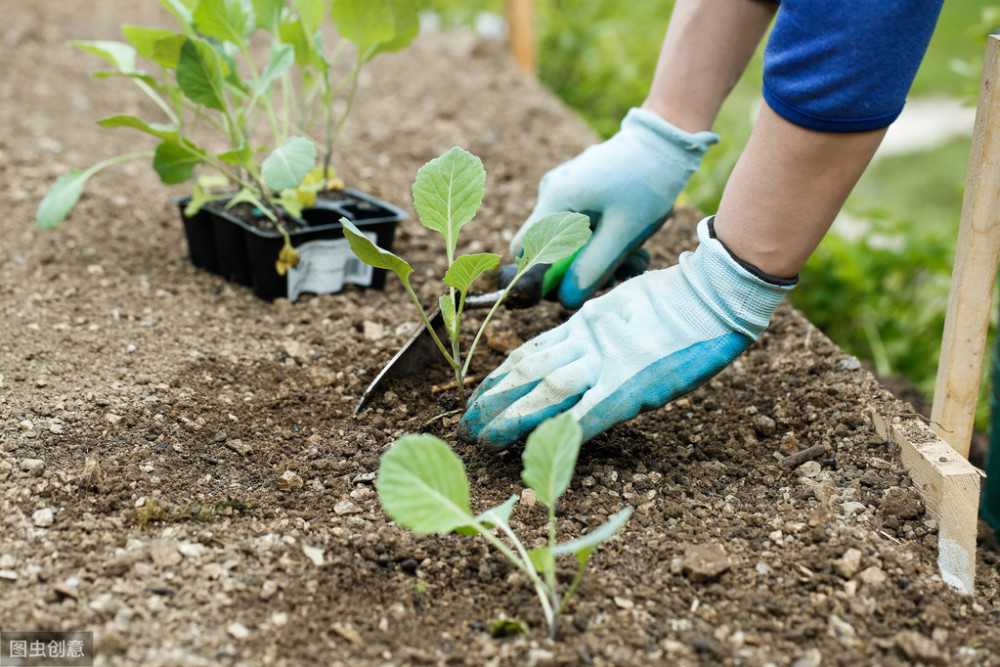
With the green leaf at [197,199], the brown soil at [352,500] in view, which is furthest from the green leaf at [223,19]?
the brown soil at [352,500]

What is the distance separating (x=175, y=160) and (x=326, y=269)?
360 millimetres

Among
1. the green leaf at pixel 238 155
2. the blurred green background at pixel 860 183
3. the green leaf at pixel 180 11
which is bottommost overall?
the blurred green background at pixel 860 183

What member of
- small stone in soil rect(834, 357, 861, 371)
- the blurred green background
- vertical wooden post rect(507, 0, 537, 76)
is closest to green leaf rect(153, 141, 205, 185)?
small stone in soil rect(834, 357, 861, 371)

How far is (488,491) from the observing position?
3.94 ft

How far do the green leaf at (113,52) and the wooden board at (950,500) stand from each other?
1627mm

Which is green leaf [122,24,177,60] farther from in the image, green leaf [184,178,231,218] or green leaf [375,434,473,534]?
green leaf [375,434,473,534]

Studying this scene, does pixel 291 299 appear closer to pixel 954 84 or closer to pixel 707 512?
pixel 707 512

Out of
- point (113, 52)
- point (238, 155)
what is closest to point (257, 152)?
point (238, 155)

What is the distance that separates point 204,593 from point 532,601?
39 cm

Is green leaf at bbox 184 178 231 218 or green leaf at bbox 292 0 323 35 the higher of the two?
green leaf at bbox 292 0 323 35

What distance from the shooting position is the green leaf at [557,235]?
1.20 meters

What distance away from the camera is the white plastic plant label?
1696 mm

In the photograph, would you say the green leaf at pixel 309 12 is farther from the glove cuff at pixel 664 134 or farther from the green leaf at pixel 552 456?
the green leaf at pixel 552 456

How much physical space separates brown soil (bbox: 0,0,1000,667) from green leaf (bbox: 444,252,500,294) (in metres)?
0.29
